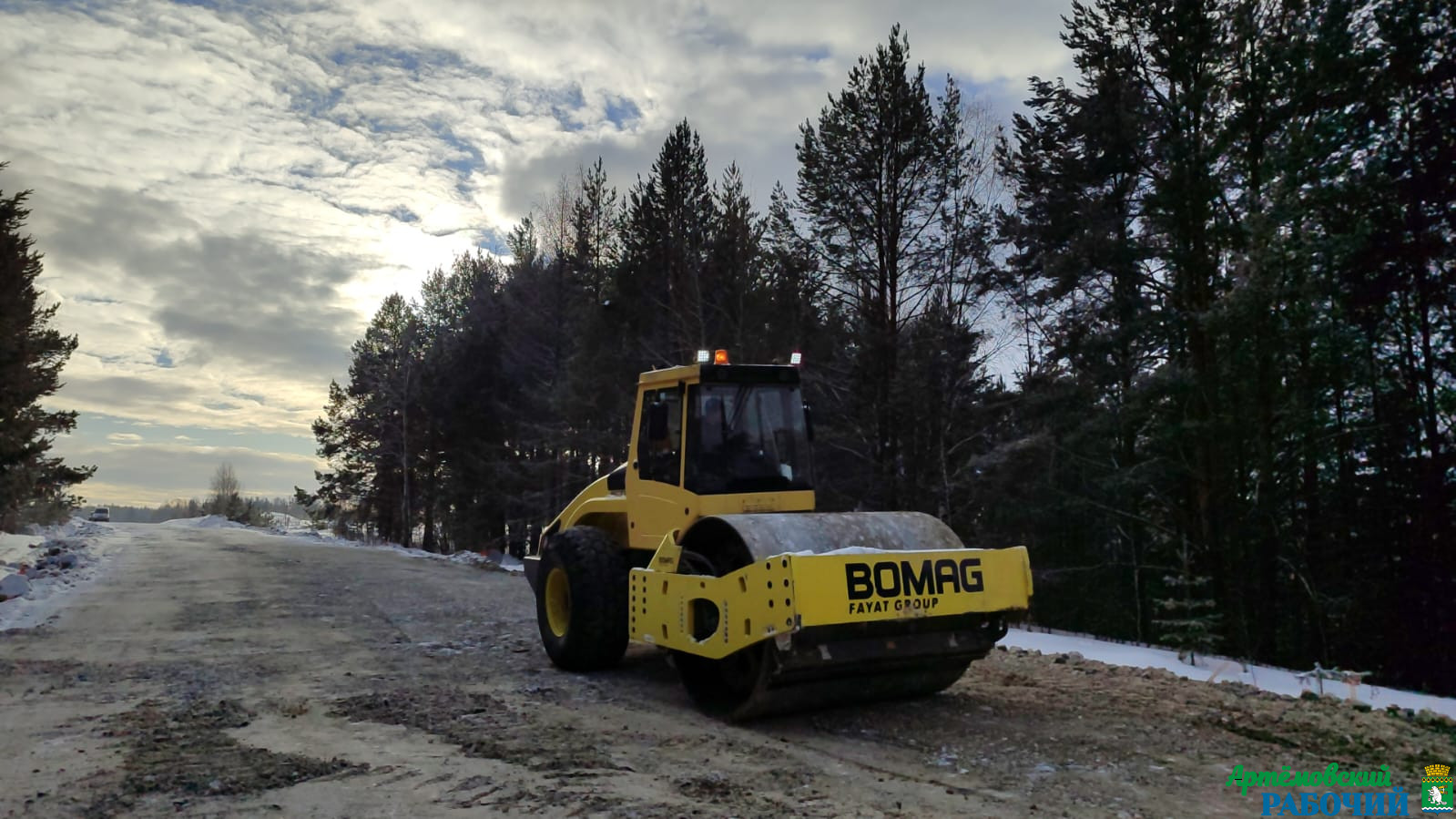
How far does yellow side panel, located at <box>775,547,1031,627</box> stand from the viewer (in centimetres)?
525

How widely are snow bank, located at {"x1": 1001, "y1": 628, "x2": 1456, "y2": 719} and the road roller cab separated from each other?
3052 millimetres

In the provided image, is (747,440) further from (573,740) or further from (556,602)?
(573,740)

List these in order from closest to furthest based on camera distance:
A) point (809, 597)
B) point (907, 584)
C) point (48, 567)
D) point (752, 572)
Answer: point (809, 597)
point (752, 572)
point (907, 584)
point (48, 567)

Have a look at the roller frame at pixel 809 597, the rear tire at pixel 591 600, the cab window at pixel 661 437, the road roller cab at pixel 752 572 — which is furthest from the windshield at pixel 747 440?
the rear tire at pixel 591 600

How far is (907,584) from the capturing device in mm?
5559

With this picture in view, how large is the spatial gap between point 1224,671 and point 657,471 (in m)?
6.30

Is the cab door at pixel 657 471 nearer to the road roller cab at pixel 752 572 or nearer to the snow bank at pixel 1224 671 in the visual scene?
the road roller cab at pixel 752 572

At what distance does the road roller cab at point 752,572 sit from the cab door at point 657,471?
2 centimetres

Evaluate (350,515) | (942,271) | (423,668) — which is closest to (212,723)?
(423,668)

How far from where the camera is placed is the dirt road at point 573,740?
166 inches

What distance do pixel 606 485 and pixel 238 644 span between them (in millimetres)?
4200

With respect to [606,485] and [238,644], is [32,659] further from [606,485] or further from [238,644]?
[606,485]

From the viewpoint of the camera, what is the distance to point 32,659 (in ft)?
26.1

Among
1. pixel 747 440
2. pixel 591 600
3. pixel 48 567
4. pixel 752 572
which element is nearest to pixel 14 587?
pixel 48 567
